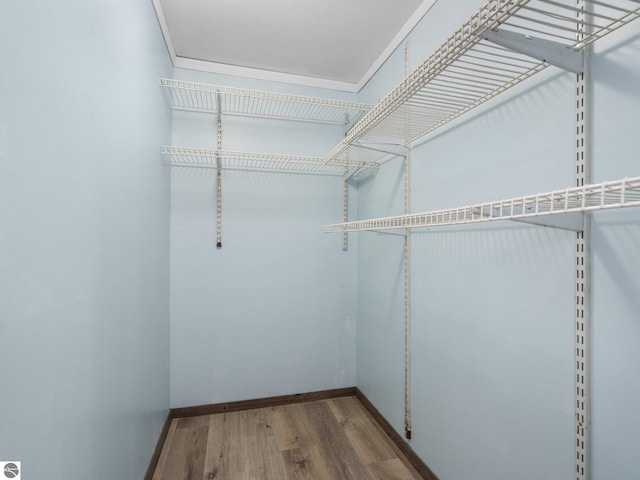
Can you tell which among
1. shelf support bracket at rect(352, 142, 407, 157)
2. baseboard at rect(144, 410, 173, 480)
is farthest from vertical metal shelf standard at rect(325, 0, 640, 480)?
baseboard at rect(144, 410, 173, 480)

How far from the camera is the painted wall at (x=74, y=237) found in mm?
564

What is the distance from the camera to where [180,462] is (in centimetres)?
157

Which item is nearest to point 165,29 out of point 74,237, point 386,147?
point 386,147

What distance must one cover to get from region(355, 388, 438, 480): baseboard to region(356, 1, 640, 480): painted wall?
0.14 feet

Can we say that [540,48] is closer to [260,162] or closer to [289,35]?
[289,35]

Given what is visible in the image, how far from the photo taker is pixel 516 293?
99 cm

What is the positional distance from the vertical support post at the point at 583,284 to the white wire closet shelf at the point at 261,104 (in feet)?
4.31

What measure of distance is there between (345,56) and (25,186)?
1.82 meters

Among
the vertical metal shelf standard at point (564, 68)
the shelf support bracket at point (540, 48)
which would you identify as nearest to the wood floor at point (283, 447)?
the vertical metal shelf standard at point (564, 68)

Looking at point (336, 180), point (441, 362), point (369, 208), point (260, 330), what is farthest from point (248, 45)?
point (441, 362)

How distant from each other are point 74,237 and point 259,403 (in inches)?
68.4

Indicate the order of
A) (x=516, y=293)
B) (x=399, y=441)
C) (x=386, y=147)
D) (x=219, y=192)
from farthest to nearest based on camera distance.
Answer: (x=219, y=192)
(x=399, y=441)
(x=386, y=147)
(x=516, y=293)

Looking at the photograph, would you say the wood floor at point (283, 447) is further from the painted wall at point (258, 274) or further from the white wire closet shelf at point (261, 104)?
the white wire closet shelf at point (261, 104)

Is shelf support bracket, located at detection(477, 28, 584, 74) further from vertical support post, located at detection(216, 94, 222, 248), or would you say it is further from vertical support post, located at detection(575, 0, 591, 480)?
vertical support post, located at detection(216, 94, 222, 248)
